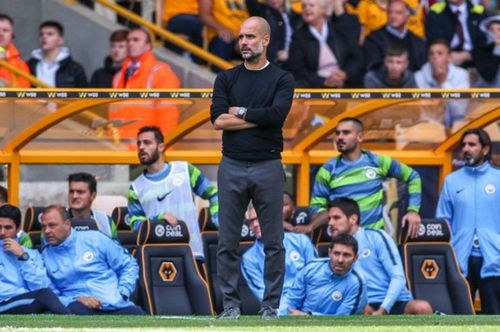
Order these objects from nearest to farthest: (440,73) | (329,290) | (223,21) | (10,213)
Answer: (329,290) < (10,213) < (440,73) < (223,21)

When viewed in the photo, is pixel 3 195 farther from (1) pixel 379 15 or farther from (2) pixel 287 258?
(1) pixel 379 15

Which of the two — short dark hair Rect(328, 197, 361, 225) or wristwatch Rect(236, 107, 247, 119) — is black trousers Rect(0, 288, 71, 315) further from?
wristwatch Rect(236, 107, 247, 119)

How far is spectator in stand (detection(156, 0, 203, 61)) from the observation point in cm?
2200

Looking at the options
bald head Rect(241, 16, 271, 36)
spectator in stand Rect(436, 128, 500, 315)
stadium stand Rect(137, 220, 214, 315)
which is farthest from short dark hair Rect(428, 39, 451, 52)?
bald head Rect(241, 16, 271, 36)

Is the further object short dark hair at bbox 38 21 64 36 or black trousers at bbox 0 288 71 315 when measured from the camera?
short dark hair at bbox 38 21 64 36

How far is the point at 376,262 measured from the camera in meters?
16.9

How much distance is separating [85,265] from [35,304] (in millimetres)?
758

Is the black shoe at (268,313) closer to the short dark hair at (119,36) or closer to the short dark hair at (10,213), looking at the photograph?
the short dark hair at (10,213)

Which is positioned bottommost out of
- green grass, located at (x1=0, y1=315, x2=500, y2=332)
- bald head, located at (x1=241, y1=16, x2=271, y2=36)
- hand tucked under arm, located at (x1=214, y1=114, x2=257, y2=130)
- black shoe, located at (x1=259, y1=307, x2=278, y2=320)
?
green grass, located at (x1=0, y1=315, x2=500, y2=332)

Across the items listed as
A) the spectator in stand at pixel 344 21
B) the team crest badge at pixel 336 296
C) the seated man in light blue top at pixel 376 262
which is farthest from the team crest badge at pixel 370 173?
the spectator in stand at pixel 344 21

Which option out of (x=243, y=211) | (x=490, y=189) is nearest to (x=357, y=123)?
(x=490, y=189)

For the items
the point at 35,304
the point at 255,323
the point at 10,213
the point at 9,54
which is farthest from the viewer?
the point at 9,54

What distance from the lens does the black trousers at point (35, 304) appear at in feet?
51.5

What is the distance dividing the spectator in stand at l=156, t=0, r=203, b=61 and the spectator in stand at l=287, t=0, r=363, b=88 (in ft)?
4.84
